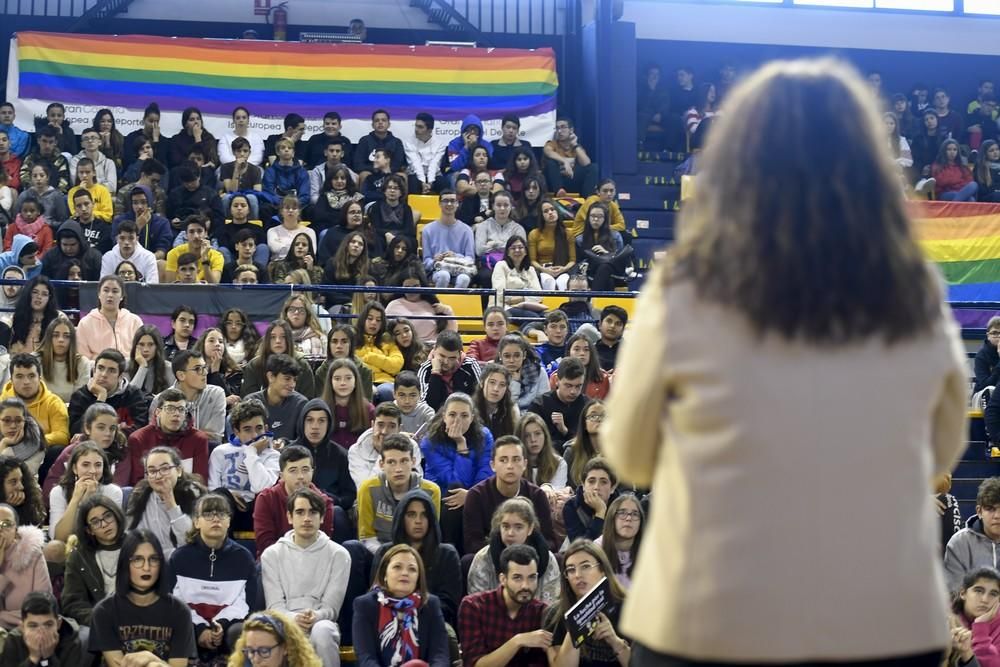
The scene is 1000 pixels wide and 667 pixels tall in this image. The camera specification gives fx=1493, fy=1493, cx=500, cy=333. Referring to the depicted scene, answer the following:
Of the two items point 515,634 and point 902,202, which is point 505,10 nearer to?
point 515,634

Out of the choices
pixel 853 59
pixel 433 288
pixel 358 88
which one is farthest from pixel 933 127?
pixel 433 288

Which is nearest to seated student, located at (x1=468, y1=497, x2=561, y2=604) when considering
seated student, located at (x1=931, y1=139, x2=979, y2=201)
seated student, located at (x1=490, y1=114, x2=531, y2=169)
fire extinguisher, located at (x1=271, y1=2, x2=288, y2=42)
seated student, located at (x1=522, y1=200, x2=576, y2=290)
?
seated student, located at (x1=522, y1=200, x2=576, y2=290)

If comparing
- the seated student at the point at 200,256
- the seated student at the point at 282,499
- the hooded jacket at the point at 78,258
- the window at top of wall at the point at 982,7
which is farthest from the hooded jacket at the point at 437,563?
the window at top of wall at the point at 982,7

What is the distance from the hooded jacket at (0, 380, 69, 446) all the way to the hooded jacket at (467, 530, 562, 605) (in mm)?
2971

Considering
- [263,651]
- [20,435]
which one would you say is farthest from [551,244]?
[263,651]

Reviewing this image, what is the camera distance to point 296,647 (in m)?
7.00

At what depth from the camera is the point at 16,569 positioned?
7789 millimetres

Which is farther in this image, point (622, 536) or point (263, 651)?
point (622, 536)

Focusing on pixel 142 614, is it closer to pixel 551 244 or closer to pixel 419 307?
pixel 419 307

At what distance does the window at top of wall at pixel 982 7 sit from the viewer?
66.5 ft

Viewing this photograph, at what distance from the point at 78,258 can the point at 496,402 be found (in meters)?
4.43

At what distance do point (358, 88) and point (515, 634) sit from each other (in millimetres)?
11493

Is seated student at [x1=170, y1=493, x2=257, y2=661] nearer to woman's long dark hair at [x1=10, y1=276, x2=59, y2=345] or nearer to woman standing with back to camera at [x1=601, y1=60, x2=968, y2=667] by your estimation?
woman's long dark hair at [x1=10, y1=276, x2=59, y2=345]

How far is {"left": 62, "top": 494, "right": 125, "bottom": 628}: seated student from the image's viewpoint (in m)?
7.85
